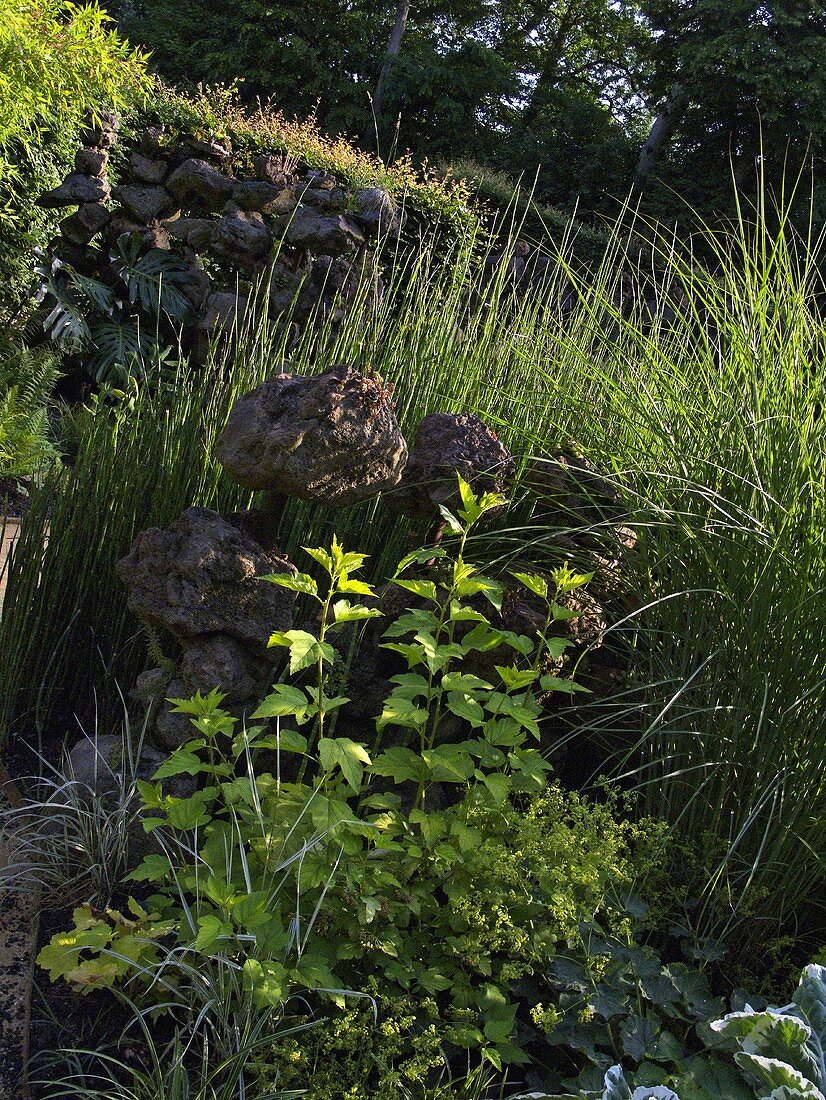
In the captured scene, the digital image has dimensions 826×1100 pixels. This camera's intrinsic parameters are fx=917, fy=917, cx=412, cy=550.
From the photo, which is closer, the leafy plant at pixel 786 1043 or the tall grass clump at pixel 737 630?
the leafy plant at pixel 786 1043

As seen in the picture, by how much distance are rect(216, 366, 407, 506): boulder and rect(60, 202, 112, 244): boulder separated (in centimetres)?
530

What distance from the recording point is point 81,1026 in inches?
59.2

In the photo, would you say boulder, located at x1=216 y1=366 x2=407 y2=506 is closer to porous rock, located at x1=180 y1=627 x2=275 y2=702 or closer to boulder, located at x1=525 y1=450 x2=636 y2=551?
porous rock, located at x1=180 y1=627 x2=275 y2=702

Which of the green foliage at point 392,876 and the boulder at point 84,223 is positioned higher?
the boulder at point 84,223

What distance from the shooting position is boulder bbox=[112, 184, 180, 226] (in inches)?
263

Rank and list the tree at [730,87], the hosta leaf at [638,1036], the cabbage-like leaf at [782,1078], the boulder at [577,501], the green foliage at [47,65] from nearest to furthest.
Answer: the cabbage-like leaf at [782,1078] < the hosta leaf at [638,1036] < the boulder at [577,501] < the green foliage at [47,65] < the tree at [730,87]

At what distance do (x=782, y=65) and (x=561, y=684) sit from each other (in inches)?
525

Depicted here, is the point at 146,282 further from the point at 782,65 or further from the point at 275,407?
the point at 782,65

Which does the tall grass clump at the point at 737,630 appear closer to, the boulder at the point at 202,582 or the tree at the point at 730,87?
the boulder at the point at 202,582

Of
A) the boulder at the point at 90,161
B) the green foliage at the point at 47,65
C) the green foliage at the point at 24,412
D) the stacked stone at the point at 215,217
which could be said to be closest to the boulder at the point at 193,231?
the stacked stone at the point at 215,217

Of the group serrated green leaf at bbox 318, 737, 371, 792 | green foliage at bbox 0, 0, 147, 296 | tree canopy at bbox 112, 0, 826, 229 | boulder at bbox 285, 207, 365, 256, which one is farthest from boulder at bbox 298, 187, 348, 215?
tree canopy at bbox 112, 0, 826, 229

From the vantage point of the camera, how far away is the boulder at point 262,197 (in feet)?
22.3

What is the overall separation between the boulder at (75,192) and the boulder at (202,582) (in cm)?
513

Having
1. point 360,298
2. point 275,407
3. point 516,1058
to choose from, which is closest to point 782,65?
point 360,298
